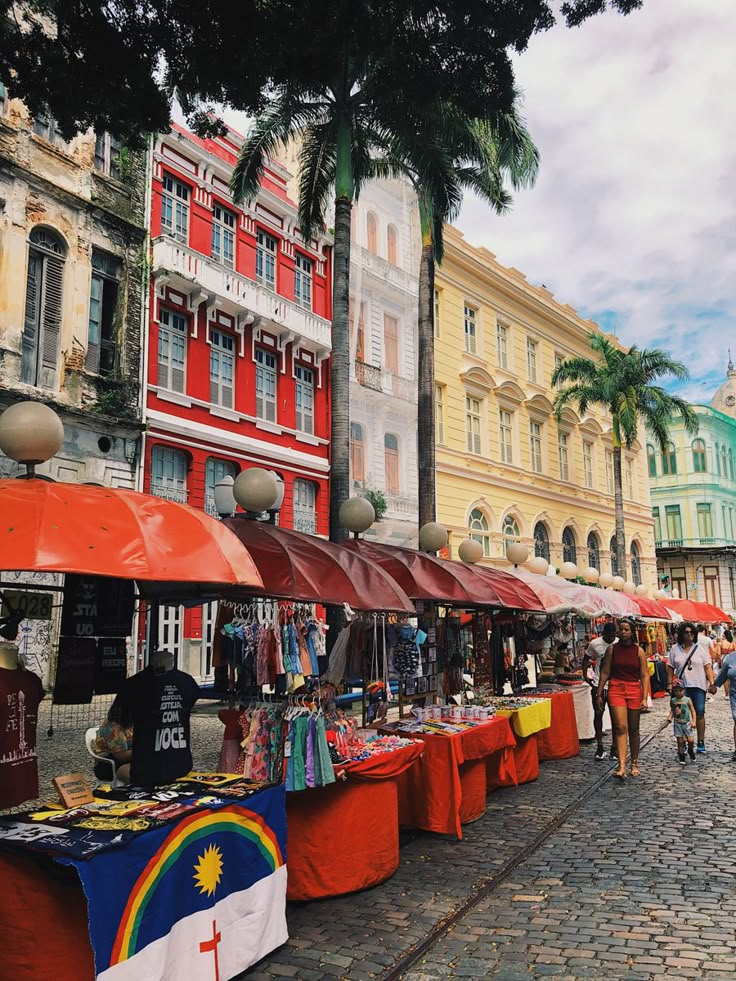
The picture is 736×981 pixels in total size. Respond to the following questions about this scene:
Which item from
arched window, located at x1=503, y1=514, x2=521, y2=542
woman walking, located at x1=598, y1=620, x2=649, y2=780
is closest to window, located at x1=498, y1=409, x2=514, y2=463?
arched window, located at x1=503, y1=514, x2=521, y2=542

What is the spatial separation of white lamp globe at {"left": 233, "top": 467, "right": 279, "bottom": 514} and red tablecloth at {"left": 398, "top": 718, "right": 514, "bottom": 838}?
2.55 metres

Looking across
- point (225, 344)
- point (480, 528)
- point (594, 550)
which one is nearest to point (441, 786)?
point (225, 344)

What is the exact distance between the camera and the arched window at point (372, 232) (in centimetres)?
2628

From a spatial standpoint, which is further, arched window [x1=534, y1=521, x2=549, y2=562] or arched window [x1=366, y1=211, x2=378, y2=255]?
arched window [x1=534, y1=521, x2=549, y2=562]

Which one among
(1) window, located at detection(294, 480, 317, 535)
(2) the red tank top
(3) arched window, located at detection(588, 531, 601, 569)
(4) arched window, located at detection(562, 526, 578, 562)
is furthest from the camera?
(3) arched window, located at detection(588, 531, 601, 569)

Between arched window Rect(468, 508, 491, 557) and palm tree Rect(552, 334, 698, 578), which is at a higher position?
palm tree Rect(552, 334, 698, 578)

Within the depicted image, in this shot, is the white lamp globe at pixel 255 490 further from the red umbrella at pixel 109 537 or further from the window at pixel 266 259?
the window at pixel 266 259

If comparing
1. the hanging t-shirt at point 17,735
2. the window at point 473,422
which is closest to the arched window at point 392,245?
the window at point 473,422

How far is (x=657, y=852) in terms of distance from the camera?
22.3 ft

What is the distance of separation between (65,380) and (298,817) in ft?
42.3

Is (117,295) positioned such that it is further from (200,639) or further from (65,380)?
(200,639)

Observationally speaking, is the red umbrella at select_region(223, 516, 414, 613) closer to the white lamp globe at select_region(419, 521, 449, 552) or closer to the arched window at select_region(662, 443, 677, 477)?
the white lamp globe at select_region(419, 521, 449, 552)

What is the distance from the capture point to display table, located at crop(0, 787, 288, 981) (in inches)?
146

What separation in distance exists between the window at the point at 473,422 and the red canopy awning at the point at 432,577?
1827cm
